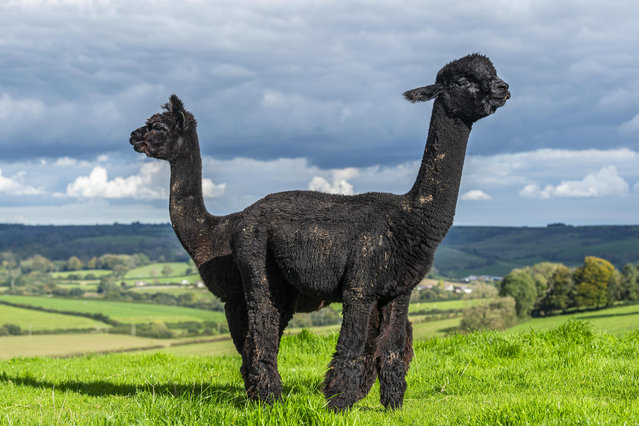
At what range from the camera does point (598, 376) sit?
8.66 meters

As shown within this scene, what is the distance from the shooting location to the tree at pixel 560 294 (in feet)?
157

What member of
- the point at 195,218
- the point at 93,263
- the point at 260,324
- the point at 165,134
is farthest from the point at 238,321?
the point at 93,263

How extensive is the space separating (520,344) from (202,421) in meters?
7.12

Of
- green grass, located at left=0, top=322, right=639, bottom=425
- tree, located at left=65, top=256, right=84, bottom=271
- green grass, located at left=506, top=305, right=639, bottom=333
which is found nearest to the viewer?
green grass, located at left=0, top=322, right=639, bottom=425

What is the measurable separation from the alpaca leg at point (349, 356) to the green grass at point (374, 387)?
8.3 inches

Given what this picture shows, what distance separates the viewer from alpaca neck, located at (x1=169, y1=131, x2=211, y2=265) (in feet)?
28.3

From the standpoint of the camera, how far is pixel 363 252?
664 cm

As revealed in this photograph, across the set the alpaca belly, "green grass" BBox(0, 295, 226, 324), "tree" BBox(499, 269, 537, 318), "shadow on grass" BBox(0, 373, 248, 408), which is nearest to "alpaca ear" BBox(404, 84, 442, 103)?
the alpaca belly

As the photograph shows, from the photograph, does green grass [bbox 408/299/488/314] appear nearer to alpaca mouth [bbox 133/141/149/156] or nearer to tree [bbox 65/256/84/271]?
alpaca mouth [bbox 133/141/149/156]

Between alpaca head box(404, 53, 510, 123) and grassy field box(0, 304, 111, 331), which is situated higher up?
A: alpaca head box(404, 53, 510, 123)

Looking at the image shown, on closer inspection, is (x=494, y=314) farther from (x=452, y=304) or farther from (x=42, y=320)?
(x=42, y=320)

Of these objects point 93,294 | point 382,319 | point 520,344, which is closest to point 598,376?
point 520,344

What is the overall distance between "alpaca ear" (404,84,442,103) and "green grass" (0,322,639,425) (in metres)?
3.45

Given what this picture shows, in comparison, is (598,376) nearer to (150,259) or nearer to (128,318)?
(128,318)
